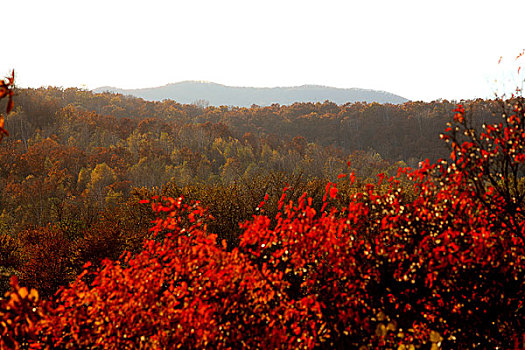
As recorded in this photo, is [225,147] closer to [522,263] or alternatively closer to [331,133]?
[331,133]

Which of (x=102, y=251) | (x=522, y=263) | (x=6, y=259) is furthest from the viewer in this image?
(x=6, y=259)

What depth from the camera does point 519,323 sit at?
31.9ft

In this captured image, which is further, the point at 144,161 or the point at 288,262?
the point at 144,161

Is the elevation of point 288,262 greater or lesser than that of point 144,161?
greater

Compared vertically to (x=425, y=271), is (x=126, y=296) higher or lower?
lower

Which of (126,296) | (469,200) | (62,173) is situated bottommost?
(62,173)

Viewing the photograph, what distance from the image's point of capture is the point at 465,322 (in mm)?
9906

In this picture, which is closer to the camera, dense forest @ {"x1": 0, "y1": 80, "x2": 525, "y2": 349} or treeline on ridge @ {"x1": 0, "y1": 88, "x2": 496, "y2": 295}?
dense forest @ {"x1": 0, "y1": 80, "x2": 525, "y2": 349}

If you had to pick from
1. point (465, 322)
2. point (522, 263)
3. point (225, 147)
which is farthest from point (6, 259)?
point (225, 147)

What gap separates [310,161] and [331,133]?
34.7 m

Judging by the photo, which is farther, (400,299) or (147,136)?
(147,136)

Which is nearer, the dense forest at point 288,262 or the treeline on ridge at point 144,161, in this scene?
the dense forest at point 288,262

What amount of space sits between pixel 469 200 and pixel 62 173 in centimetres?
4926

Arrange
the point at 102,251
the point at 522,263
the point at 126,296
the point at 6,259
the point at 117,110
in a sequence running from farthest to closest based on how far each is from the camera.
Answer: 1. the point at 117,110
2. the point at 6,259
3. the point at 102,251
4. the point at 126,296
5. the point at 522,263
